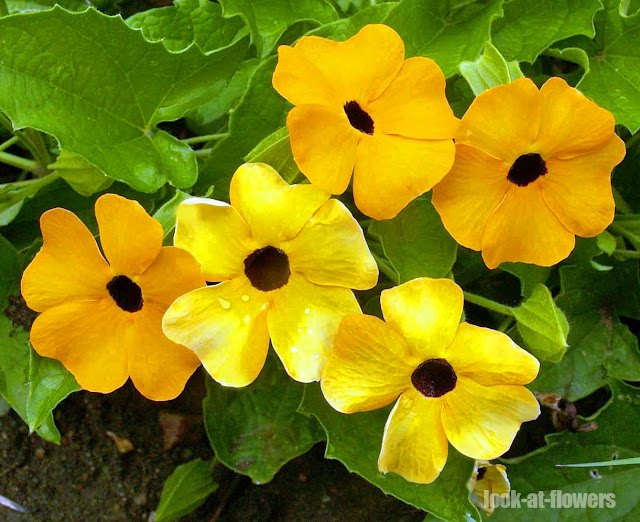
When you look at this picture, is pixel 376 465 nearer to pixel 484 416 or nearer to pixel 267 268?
pixel 484 416

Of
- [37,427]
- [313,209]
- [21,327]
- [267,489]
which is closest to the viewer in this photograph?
[313,209]

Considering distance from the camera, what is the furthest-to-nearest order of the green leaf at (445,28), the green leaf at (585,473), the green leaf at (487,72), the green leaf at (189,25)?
the green leaf at (585,473) < the green leaf at (189,25) < the green leaf at (445,28) < the green leaf at (487,72)

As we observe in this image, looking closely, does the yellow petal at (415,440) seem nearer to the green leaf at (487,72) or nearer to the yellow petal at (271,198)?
the yellow petal at (271,198)

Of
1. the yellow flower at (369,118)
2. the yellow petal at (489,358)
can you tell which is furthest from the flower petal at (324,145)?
the yellow petal at (489,358)

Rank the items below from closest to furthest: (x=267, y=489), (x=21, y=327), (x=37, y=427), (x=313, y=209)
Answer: (x=313, y=209) → (x=37, y=427) → (x=21, y=327) → (x=267, y=489)

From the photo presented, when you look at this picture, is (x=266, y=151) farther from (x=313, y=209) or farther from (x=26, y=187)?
(x=26, y=187)

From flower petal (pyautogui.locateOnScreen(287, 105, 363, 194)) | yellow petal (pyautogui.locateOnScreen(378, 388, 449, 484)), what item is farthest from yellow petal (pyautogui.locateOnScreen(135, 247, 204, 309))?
yellow petal (pyautogui.locateOnScreen(378, 388, 449, 484))

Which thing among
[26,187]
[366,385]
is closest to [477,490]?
[366,385]

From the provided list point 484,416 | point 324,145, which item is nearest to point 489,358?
point 484,416
